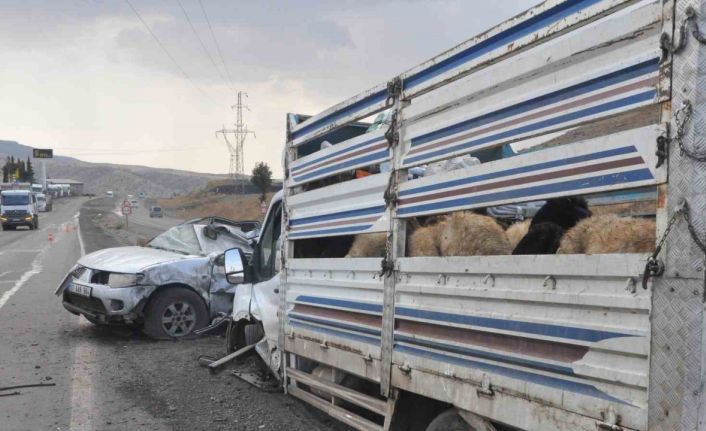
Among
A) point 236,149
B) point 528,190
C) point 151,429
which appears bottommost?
point 151,429

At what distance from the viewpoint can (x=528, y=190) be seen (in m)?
2.61

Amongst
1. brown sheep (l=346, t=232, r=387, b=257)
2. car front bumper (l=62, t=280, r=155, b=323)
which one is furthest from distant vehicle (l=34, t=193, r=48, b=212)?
brown sheep (l=346, t=232, r=387, b=257)

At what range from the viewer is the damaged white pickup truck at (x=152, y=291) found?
8.00 metres

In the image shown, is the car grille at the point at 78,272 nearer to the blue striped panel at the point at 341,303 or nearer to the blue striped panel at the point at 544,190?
the blue striped panel at the point at 341,303

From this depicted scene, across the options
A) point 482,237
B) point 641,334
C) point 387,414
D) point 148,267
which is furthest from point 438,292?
point 148,267

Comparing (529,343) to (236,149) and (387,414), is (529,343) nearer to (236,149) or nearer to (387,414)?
(387,414)

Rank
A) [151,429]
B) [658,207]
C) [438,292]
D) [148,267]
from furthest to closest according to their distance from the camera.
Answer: [148,267] < [151,429] < [438,292] < [658,207]

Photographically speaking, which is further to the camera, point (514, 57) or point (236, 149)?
point (236, 149)

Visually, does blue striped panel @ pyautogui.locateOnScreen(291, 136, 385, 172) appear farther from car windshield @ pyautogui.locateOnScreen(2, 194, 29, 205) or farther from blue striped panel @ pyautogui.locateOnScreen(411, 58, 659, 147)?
car windshield @ pyautogui.locateOnScreen(2, 194, 29, 205)

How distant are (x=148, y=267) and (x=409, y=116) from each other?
18.6 ft

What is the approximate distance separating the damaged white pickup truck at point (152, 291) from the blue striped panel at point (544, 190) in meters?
5.59

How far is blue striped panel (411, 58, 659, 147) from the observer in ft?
7.15

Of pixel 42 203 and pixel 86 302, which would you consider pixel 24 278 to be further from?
pixel 42 203

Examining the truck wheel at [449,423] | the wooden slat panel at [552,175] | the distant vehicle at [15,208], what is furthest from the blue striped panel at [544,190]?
the distant vehicle at [15,208]
